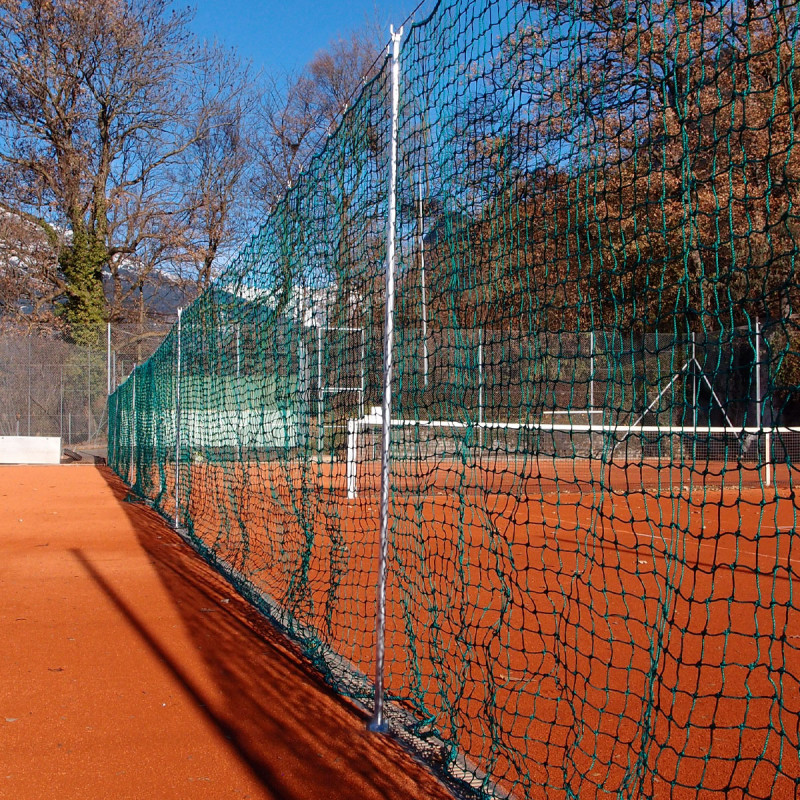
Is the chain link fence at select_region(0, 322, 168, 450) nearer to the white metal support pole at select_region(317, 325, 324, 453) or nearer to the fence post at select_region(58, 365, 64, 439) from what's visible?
the fence post at select_region(58, 365, 64, 439)

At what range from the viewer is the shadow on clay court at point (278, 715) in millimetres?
2559

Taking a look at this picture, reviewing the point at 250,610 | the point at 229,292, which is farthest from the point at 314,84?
the point at 250,610

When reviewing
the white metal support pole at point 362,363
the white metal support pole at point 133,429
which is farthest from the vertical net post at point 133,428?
the white metal support pole at point 362,363

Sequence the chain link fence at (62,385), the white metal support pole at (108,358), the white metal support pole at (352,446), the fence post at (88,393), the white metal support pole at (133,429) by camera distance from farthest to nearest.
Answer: the fence post at (88,393), the chain link fence at (62,385), the white metal support pole at (108,358), the white metal support pole at (133,429), the white metal support pole at (352,446)

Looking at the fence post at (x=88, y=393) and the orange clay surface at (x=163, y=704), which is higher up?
the fence post at (x=88, y=393)

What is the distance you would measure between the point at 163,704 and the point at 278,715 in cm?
48

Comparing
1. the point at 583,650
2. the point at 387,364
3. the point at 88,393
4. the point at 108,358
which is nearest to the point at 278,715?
the point at 387,364

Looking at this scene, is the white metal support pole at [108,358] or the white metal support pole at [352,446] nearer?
the white metal support pole at [352,446]

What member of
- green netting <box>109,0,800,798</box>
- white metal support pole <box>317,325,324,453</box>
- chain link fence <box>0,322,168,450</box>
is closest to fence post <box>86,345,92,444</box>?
chain link fence <box>0,322,168,450</box>

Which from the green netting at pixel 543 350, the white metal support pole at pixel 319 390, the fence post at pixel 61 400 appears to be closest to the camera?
the green netting at pixel 543 350

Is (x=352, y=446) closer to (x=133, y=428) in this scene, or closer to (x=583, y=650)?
(x=583, y=650)

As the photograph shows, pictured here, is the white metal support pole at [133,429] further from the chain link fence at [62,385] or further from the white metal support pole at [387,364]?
the white metal support pole at [387,364]

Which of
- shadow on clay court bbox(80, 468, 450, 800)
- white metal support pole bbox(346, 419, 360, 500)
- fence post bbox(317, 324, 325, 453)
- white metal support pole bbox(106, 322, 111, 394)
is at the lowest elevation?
shadow on clay court bbox(80, 468, 450, 800)

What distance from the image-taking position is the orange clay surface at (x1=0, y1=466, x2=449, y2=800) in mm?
2572
